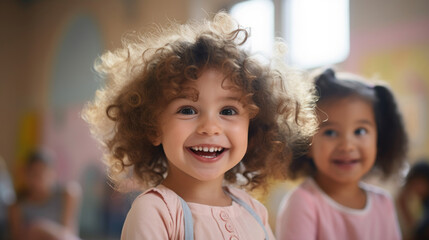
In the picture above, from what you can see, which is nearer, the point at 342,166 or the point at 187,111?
the point at 187,111

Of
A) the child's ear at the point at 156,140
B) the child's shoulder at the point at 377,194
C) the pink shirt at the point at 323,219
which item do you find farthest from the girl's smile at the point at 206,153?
the child's shoulder at the point at 377,194

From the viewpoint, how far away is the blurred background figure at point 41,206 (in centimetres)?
363

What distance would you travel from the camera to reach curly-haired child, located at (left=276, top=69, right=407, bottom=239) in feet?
5.03

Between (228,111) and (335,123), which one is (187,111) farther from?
(335,123)

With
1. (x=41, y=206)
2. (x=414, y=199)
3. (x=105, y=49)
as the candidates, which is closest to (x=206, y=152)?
(x=414, y=199)

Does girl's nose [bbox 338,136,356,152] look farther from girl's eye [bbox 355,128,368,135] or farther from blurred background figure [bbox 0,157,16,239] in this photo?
blurred background figure [bbox 0,157,16,239]

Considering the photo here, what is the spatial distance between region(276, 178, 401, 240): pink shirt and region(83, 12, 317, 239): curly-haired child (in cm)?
18

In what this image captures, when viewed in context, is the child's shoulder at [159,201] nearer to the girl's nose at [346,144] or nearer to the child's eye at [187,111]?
the child's eye at [187,111]

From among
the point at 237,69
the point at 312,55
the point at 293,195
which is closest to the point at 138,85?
the point at 237,69

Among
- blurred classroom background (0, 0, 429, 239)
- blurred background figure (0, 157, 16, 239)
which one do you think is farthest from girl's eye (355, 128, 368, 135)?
blurred background figure (0, 157, 16, 239)

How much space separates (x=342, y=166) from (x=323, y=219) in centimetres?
18

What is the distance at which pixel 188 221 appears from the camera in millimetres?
1127

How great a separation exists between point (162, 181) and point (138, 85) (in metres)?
0.29

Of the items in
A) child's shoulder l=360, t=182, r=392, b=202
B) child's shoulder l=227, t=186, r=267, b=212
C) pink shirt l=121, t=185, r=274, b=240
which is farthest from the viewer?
child's shoulder l=360, t=182, r=392, b=202
